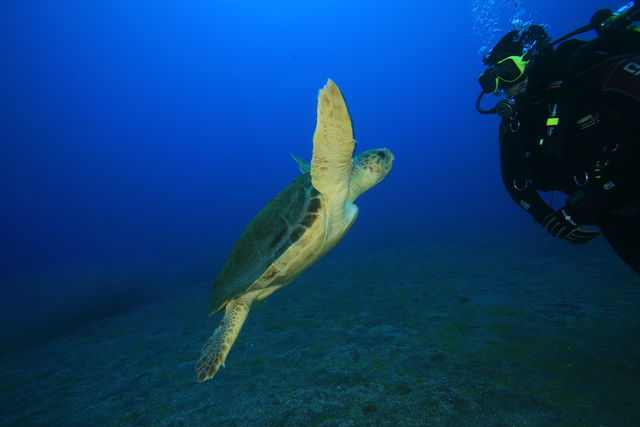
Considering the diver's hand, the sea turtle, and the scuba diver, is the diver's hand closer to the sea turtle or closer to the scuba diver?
the scuba diver

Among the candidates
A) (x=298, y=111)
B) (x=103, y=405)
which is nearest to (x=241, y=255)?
(x=103, y=405)

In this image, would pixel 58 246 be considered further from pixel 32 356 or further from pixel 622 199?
pixel 622 199

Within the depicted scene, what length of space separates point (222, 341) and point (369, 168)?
9.23 ft

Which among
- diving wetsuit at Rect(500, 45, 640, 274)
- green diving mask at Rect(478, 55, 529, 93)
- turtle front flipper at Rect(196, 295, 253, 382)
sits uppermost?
green diving mask at Rect(478, 55, 529, 93)

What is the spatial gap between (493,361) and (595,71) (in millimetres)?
2877

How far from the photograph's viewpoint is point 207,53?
307 feet

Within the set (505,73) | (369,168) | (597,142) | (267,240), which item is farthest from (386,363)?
(505,73)

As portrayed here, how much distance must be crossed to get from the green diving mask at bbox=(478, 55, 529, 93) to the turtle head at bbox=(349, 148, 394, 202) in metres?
1.40

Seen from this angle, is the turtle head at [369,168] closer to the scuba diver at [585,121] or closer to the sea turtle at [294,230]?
the sea turtle at [294,230]

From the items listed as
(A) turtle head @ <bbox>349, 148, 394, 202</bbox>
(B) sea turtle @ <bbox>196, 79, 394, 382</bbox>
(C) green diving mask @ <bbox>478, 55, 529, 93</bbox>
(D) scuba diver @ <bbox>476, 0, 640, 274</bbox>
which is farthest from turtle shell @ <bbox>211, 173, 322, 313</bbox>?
(D) scuba diver @ <bbox>476, 0, 640, 274</bbox>

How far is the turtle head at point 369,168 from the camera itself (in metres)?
3.78

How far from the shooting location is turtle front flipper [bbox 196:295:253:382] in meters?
2.70

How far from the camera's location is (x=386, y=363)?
10.2 ft

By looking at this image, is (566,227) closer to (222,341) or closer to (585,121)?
(585,121)
